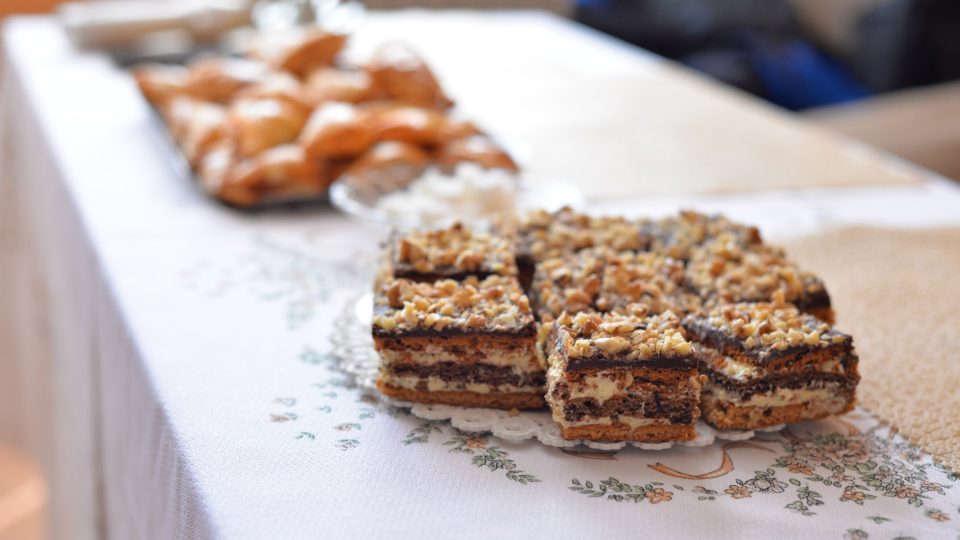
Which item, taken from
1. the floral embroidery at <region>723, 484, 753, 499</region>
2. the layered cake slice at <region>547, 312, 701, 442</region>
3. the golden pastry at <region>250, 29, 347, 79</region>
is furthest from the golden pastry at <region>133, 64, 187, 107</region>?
the floral embroidery at <region>723, 484, 753, 499</region>

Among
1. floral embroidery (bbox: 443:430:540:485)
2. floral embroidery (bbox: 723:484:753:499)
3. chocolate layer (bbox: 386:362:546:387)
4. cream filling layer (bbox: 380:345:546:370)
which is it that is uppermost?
cream filling layer (bbox: 380:345:546:370)

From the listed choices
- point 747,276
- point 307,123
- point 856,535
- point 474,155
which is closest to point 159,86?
point 307,123

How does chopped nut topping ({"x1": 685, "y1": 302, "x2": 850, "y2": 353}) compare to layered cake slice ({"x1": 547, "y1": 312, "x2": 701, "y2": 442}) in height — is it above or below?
above

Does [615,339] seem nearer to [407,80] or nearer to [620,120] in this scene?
[407,80]

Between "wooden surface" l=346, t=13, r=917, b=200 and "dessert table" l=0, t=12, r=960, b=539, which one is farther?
"wooden surface" l=346, t=13, r=917, b=200

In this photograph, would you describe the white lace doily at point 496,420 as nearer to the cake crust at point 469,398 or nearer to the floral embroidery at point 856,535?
the cake crust at point 469,398

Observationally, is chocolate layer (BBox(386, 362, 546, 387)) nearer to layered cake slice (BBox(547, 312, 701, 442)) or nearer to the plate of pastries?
layered cake slice (BBox(547, 312, 701, 442))

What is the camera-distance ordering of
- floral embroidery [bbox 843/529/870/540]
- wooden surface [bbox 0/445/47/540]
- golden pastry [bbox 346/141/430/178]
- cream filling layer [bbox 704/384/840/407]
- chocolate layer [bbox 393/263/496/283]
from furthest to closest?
wooden surface [bbox 0/445/47/540] < golden pastry [bbox 346/141/430/178] < chocolate layer [bbox 393/263/496/283] < cream filling layer [bbox 704/384/840/407] < floral embroidery [bbox 843/529/870/540]

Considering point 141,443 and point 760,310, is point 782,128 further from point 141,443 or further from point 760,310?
point 141,443
